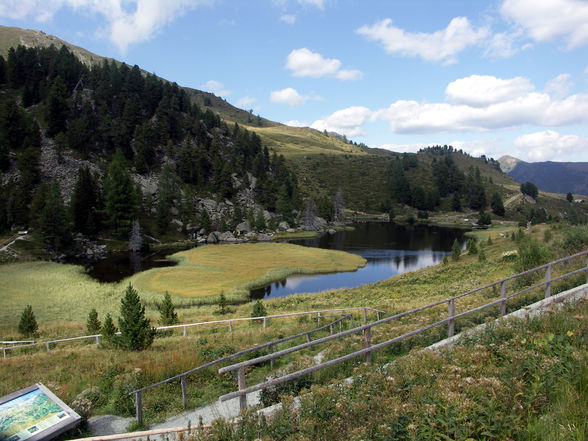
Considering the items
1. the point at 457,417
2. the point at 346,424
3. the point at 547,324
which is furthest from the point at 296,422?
the point at 547,324

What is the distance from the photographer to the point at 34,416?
7.17 m

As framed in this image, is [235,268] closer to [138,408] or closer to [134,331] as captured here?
[134,331]

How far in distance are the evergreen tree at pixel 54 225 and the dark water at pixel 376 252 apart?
1771 inches

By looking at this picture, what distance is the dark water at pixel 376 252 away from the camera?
173ft

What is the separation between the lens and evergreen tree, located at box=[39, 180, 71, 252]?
6706 cm

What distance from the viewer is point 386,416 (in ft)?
17.1

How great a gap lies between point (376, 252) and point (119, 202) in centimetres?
6319

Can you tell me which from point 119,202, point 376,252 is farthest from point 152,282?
point 376,252

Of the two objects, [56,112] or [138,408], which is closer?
[138,408]

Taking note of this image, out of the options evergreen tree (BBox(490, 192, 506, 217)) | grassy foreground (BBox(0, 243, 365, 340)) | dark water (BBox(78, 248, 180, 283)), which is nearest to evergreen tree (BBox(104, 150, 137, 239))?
dark water (BBox(78, 248, 180, 283))

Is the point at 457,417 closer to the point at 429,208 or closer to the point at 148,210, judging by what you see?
the point at 148,210

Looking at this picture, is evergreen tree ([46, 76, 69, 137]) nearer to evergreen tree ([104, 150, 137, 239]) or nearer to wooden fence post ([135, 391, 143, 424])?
evergreen tree ([104, 150, 137, 239])

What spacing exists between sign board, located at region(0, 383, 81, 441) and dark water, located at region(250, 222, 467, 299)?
131 feet

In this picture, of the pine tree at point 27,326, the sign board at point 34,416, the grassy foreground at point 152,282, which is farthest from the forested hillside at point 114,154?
the sign board at point 34,416
